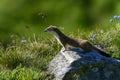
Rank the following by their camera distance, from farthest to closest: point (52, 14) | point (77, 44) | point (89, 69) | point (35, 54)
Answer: point (52, 14) → point (35, 54) → point (77, 44) → point (89, 69)

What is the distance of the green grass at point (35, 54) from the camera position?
344 inches

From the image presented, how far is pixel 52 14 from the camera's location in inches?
550

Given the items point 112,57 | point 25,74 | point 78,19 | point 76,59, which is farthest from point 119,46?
point 78,19

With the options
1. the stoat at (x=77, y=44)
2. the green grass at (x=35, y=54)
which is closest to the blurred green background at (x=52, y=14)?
the green grass at (x=35, y=54)

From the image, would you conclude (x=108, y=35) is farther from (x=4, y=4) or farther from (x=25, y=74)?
(x=4, y=4)

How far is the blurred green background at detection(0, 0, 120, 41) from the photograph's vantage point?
13.1 m

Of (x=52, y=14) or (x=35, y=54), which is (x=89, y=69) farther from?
(x=52, y=14)

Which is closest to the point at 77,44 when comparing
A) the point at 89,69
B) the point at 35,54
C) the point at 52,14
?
the point at 89,69

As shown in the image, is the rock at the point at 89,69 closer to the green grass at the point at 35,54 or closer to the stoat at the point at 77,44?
the stoat at the point at 77,44

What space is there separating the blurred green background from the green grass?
2366mm

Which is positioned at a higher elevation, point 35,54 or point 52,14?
point 52,14

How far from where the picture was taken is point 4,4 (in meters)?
14.6

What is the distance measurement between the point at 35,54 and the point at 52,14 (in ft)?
14.2

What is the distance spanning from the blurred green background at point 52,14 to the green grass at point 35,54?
2366 mm
